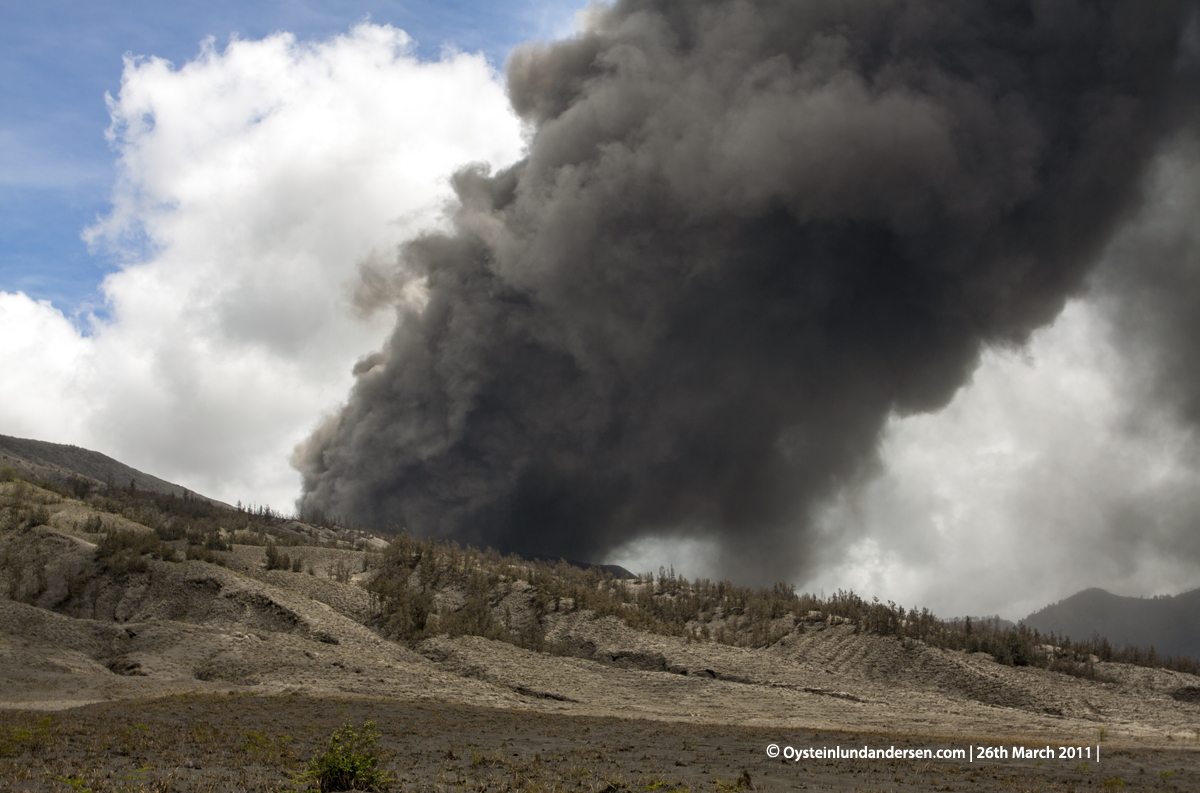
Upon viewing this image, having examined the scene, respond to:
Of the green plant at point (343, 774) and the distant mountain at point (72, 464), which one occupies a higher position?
the distant mountain at point (72, 464)

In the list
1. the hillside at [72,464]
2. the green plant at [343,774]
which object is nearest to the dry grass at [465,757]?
the green plant at [343,774]

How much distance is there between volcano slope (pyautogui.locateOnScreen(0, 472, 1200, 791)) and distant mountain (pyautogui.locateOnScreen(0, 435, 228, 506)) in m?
36.8

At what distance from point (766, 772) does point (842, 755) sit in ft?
12.3

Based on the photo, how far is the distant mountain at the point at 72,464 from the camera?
84688mm

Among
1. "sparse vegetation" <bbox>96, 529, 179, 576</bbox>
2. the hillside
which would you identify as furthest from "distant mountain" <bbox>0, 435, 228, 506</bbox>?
"sparse vegetation" <bbox>96, 529, 179, 576</bbox>

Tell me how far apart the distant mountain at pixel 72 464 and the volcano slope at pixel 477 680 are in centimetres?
3683

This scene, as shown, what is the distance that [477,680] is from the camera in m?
34.2

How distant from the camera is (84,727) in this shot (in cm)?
1969

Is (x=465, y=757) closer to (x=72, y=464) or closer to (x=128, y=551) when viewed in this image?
(x=128, y=551)

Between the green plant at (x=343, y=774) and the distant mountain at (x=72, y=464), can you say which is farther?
the distant mountain at (x=72, y=464)

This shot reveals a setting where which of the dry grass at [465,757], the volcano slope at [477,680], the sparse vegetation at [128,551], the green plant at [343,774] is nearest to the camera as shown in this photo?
the green plant at [343,774]

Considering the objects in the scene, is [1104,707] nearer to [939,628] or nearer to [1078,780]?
[939,628]

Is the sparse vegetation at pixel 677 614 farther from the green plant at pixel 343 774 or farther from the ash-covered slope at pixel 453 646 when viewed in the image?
the green plant at pixel 343 774

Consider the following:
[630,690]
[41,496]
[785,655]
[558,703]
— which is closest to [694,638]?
[785,655]
